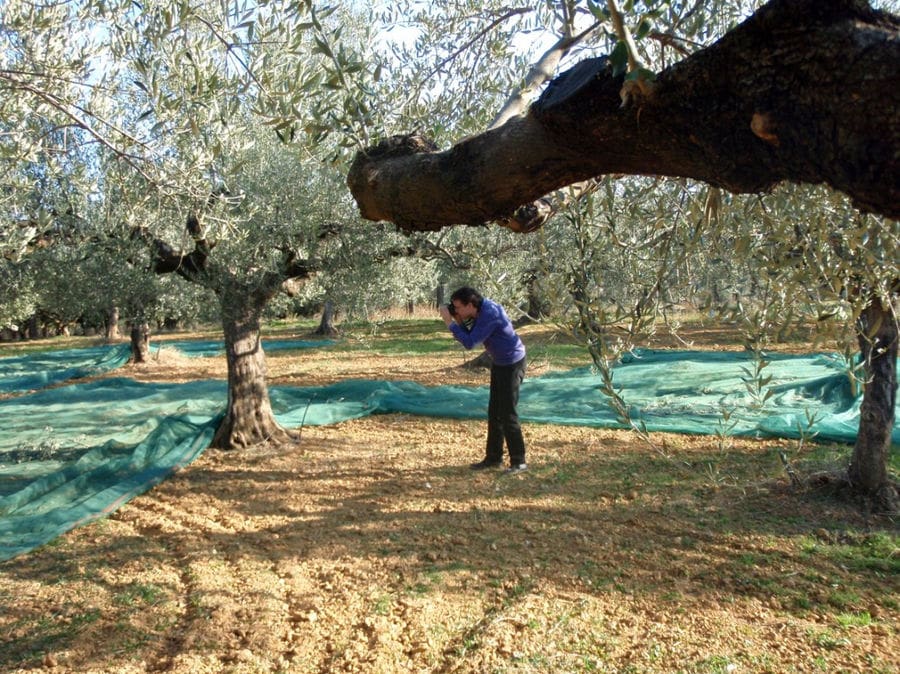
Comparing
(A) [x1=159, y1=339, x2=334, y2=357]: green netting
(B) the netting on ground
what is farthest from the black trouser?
(A) [x1=159, y1=339, x2=334, y2=357]: green netting

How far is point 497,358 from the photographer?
651 cm

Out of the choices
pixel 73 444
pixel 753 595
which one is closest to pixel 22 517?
pixel 73 444

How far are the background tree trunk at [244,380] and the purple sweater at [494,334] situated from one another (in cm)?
269

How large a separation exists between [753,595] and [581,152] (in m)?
3.25

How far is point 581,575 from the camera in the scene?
416cm

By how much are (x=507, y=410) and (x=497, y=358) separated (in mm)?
536

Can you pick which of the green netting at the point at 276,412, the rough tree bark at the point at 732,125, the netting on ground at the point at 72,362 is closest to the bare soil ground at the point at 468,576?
the green netting at the point at 276,412

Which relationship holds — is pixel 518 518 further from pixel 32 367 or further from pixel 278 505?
pixel 32 367

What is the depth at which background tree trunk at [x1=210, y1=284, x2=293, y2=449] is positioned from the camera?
7500 mm

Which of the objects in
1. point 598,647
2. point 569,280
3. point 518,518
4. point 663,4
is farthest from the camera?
point 518,518

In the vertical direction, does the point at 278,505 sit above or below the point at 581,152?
below

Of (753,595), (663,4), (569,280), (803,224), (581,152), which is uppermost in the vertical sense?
(663,4)

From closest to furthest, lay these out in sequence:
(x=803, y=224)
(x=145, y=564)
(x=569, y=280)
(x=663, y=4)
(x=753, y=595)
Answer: (x=663, y=4)
(x=803, y=224)
(x=569, y=280)
(x=753, y=595)
(x=145, y=564)

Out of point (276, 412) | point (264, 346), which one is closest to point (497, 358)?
point (276, 412)
